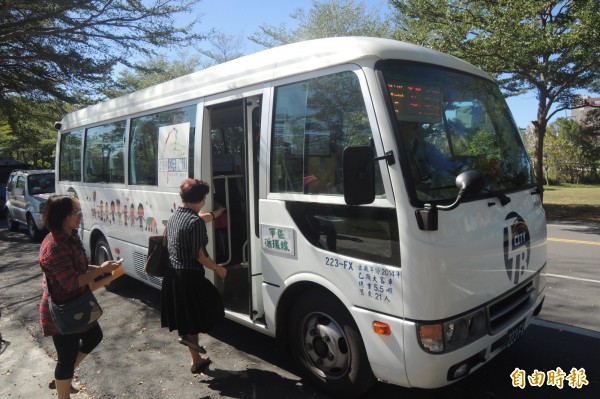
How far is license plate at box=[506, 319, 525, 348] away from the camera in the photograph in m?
3.21

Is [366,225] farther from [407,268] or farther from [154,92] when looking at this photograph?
[154,92]

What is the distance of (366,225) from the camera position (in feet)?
9.66

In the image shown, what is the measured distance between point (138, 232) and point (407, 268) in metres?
3.89

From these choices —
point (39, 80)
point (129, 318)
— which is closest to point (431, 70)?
point (129, 318)

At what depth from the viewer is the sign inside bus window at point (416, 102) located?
9.64 ft

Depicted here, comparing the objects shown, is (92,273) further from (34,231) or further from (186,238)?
(34,231)

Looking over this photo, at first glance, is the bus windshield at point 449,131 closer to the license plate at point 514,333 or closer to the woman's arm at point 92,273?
the license plate at point 514,333

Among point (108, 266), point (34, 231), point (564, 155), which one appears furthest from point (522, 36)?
point (564, 155)

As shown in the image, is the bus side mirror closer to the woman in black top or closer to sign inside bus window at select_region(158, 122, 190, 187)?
the woman in black top

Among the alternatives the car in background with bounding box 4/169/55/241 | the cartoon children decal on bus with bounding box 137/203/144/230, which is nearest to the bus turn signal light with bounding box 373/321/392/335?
the cartoon children decal on bus with bounding box 137/203/144/230

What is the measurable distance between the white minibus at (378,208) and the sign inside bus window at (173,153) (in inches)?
4.8

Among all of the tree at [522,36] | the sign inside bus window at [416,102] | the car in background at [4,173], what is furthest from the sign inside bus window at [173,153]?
the car in background at [4,173]

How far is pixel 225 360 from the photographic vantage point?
4.22 meters

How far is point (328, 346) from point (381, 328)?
630 mm
